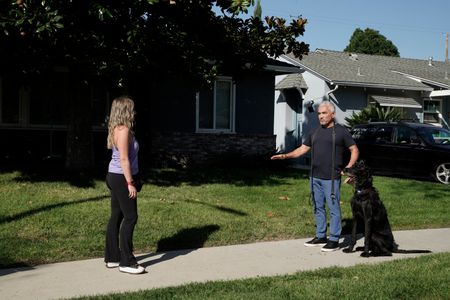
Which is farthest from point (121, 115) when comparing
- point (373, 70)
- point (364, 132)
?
point (373, 70)

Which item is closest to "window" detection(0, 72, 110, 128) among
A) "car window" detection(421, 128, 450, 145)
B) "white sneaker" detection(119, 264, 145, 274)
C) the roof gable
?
"car window" detection(421, 128, 450, 145)

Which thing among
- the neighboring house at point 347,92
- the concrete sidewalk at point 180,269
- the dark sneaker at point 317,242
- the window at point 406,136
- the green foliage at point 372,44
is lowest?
the concrete sidewalk at point 180,269

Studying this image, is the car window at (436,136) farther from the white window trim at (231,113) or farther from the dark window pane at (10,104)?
the dark window pane at (10,104)

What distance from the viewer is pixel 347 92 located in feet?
72.4

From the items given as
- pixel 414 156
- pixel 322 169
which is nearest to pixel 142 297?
pixel 322 169

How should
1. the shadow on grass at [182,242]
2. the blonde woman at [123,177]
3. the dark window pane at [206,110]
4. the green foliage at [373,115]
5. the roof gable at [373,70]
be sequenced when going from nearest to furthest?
the blonde woman at [123,177]
the shadow on grass at [182,242]
the dark window pane at [206,110]
the green foliage at [373,115]
the roof gable at [373,70]

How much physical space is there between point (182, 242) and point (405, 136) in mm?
9782

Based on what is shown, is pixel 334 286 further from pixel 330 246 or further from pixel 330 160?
pixel 330 160

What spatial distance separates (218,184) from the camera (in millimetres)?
12547

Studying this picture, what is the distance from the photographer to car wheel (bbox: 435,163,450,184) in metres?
14.7

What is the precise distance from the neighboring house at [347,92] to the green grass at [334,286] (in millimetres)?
15492

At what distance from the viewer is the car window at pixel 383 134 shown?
16047 millimetres

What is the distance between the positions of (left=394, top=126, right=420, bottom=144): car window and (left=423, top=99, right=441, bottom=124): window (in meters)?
8.64

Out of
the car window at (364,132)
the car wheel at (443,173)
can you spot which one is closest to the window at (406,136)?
the car window at (364,132)
